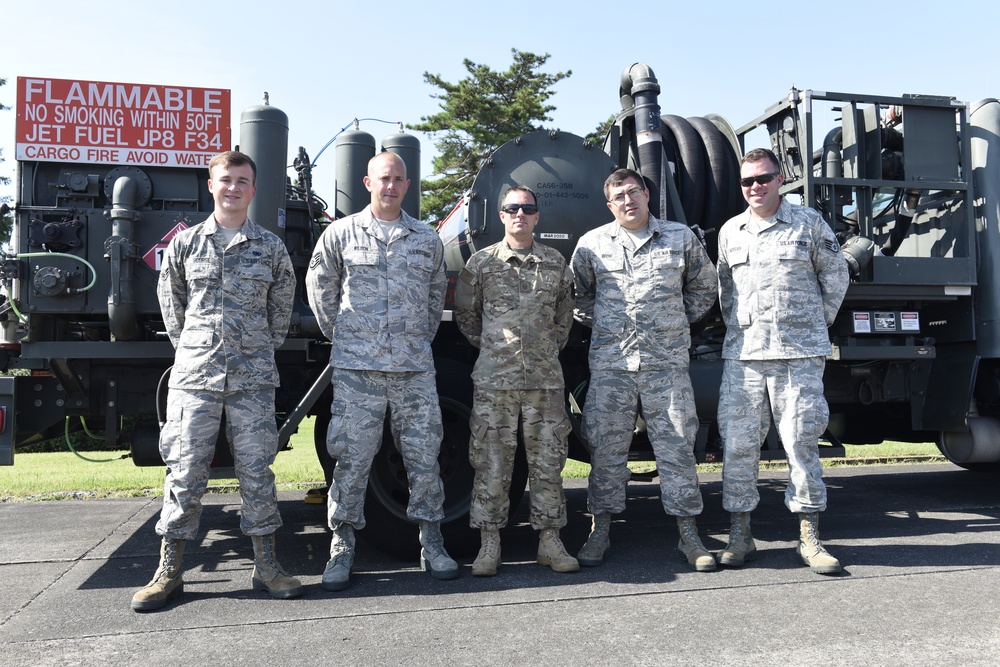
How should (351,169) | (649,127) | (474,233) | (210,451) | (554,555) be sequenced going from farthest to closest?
(351,169)
(649,127)
(474,233)
(554,555)
(210,451)

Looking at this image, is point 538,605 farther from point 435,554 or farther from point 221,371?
point 221,371

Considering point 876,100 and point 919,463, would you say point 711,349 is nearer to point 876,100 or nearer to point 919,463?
point 876,100

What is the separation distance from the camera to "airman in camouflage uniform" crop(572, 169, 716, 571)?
4062 mm

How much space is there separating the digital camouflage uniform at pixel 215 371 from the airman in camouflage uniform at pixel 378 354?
0.30 metres

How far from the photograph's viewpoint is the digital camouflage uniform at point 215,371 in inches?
138

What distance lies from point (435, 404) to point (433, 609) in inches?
38.8

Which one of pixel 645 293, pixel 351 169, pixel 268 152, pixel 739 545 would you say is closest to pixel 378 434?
pixel 645 293

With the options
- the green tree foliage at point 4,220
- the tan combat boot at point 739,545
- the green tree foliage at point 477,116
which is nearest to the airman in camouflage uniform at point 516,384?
the tan combat boot at point 739,545

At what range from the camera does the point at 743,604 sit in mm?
3328

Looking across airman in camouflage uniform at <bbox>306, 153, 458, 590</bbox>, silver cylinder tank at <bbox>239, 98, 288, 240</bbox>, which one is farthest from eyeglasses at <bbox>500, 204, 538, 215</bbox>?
silver cylinder tank at <bbox>239, 98, 288, 240</bbox>

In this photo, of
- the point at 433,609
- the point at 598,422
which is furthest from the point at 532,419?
the point at 433,609

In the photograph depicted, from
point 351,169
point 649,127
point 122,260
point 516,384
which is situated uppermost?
point 649,127

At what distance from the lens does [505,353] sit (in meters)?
3.91

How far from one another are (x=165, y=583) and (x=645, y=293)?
104 inches
